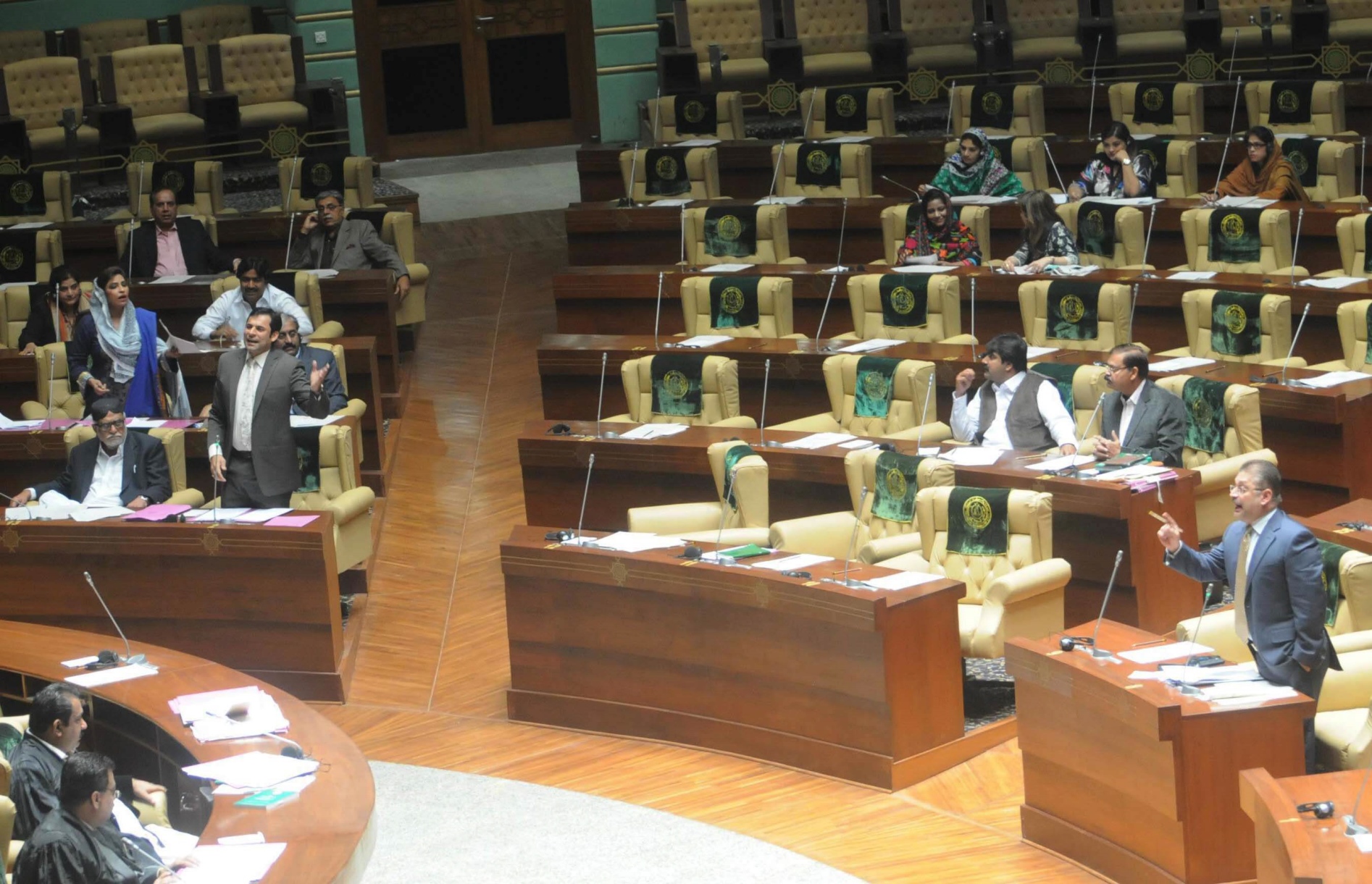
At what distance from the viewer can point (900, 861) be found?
534 cm

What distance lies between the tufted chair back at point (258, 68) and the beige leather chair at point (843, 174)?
4.10m

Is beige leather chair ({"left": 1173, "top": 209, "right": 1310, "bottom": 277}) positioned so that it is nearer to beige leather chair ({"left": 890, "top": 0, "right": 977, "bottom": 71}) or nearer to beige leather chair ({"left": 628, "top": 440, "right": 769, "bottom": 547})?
beige leather chair ({"left": 628, "top": 440, "right": 769, "bottom": 547})

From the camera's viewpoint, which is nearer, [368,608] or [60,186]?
[368,608]

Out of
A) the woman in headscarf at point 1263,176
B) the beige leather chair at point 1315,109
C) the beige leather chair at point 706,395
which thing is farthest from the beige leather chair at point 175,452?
→ the beige leather chair at point 1315,109

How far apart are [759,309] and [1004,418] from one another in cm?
212

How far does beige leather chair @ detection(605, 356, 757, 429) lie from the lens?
8.20m

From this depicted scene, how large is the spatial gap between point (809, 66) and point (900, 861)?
8783mm

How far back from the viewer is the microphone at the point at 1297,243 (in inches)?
339

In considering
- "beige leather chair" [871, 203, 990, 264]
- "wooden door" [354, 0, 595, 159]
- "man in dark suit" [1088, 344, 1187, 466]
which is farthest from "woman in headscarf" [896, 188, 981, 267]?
"wooden door" [354, 0, 595, 159]

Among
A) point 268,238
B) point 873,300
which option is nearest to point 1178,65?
point 873,300

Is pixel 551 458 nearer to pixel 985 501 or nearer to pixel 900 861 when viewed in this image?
pixel 985 501

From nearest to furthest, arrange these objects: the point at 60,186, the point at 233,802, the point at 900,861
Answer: the point at 233,802 → the point at 900,861 → the point at 60,186

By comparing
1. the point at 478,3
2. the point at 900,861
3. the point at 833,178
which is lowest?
the point at 900,861

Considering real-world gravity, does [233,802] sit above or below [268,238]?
below
